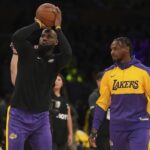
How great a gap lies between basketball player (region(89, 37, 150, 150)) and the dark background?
9.98 m

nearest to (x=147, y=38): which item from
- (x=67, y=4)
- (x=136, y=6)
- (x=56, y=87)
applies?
(x=136, y=6)

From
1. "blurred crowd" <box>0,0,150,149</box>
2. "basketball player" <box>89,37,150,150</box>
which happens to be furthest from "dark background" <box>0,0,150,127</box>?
"basketball player" <box>89,37,150,150</box>

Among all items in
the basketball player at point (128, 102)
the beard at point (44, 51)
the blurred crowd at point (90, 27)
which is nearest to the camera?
the beard at point (44, 51)

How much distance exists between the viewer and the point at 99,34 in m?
18.4

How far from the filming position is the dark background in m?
17.5

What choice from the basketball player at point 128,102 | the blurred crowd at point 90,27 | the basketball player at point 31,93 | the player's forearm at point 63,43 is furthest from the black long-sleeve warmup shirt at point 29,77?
the blurred crowd at point 90,27

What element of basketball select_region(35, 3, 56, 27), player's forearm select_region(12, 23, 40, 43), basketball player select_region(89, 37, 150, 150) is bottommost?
basketball player select_region(89, 37, 150, 150)

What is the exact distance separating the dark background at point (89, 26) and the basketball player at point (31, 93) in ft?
34.9

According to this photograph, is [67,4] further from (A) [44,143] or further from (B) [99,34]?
(A) [44,143]

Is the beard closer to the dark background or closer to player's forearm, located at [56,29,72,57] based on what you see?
player's forearm, located at [56,29,72,57]

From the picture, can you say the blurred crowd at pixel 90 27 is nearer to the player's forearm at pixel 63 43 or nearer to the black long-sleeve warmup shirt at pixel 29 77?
the player's forearm at pixel 63 43

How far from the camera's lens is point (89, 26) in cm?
1859

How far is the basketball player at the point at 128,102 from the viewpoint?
6938mm

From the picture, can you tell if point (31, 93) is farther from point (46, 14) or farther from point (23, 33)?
point (46, 14)
